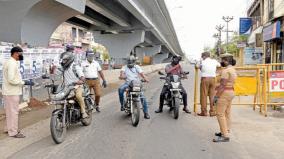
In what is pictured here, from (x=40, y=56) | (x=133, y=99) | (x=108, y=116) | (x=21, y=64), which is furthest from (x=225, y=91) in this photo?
(x=40, y=56)

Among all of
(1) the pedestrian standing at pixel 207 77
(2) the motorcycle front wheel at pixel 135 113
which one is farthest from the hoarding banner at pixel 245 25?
(2) the motorcycle front wheel at pixel 135 113

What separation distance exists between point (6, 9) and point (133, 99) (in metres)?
9.04

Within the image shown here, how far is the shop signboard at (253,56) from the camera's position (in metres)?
36.0

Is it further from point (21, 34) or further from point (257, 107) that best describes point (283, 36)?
point (21, 34)

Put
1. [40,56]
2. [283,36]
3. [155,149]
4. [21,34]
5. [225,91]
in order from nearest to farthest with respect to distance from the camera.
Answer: [155,149] → [225,91] → [40,56] → [21,34] → [283,36]

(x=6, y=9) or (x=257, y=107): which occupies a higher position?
(x=6, y=9)

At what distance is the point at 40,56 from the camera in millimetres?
14656

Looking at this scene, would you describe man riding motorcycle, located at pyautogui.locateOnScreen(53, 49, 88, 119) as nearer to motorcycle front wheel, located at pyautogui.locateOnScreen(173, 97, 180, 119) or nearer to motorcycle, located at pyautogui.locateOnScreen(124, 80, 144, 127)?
motorcycle, located at pyautogui.locateOnScreen(124, 80, 144, 127)

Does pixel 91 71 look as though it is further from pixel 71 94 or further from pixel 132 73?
pixel 71 94

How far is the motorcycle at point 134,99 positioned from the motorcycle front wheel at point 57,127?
1852 mm

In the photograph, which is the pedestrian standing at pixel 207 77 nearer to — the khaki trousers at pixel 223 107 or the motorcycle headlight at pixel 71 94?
the khaki trousers at pixel 223 107

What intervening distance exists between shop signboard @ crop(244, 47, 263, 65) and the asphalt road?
91.4 ft

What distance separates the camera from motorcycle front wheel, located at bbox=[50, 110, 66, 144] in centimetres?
694

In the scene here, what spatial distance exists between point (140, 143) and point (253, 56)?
3267 centimetres
